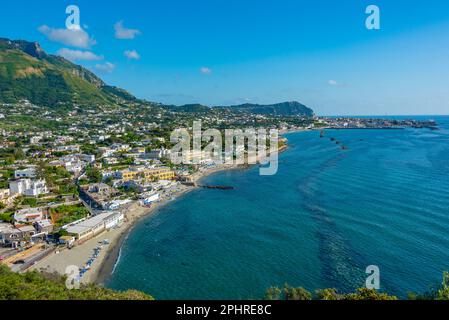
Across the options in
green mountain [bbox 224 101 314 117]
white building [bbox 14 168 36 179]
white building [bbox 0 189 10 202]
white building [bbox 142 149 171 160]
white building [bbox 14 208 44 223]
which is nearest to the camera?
white building [bbox 14 208 44 223]

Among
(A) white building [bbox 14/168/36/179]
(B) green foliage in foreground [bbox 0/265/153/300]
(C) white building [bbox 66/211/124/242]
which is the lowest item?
(C) white building [bbox 66/211/124/242]

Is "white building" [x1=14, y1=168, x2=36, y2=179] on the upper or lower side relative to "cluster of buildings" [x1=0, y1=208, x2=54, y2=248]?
upper

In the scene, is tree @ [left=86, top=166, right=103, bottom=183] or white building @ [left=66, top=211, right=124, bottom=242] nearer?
white building @ [left=66, top=211, right=124, bottom=242]

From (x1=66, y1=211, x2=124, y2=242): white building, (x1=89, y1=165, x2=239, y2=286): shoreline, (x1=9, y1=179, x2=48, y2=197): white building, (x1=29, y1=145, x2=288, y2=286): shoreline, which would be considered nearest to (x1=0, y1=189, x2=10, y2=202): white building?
(x1=9, y1=179, x2=48, y2=197): white building

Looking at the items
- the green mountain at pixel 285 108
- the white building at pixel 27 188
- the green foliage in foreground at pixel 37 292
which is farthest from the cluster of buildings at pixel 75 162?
the green mountain at pixel 285 108

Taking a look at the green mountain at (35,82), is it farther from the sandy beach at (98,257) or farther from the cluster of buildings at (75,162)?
the sandy beach at (98,257)

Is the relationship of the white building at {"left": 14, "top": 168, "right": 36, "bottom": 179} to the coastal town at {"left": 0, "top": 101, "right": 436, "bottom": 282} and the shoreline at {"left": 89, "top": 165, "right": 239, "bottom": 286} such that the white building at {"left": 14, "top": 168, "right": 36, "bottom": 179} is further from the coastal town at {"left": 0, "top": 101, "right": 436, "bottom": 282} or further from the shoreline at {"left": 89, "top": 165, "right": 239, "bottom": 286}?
the shoreline at {"left": 89, "top": 165, "right": 239, "bottom": 286}
